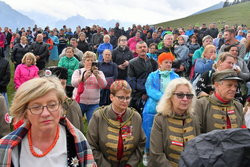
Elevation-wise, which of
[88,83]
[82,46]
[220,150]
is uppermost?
[82,46]

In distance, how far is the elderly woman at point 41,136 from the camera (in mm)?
1933

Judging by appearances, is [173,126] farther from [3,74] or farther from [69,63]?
[3,74]

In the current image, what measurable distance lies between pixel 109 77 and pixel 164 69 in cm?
201

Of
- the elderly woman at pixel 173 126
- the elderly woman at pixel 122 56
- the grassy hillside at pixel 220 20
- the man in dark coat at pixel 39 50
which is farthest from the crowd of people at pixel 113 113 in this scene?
the grassy hillside at pixel 220 20

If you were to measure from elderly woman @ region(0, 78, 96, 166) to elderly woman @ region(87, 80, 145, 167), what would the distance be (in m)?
1.17

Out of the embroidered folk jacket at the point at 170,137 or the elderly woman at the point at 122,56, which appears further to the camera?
the elderly woman at the point at 122,56

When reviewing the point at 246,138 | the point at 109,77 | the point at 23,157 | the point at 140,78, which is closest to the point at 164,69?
the point at 140,78

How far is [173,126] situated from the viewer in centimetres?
316

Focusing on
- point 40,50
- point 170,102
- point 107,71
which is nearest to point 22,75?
point 107,71

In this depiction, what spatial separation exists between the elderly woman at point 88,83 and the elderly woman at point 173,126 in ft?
6.51

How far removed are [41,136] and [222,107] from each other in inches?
96.7

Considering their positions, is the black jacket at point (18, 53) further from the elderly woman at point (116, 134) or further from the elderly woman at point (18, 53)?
the elderly woman at point (116, 134)

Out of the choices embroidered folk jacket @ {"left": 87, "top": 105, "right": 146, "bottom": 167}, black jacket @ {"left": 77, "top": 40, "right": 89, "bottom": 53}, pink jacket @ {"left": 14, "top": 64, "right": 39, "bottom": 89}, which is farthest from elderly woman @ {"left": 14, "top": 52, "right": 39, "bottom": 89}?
black jacket @ {"left": 77, "top": 40, "right": 89, "bottom": 53}

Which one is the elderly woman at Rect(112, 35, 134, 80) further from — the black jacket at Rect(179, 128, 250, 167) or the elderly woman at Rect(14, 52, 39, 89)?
the black jacket at Rect(179, 128, 250, 167)
